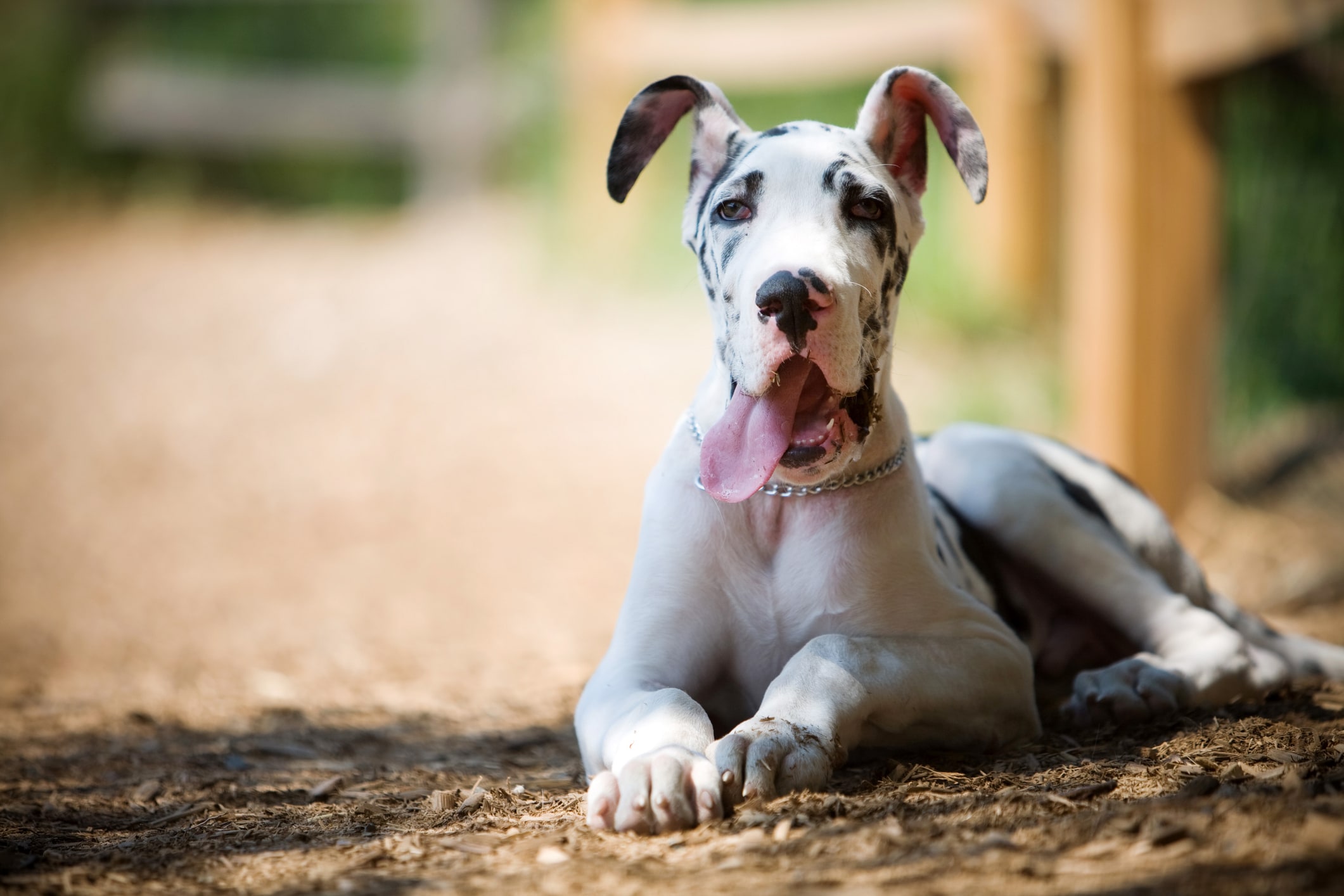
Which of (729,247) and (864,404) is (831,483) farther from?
(729,247)

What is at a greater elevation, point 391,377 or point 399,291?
point 399,291

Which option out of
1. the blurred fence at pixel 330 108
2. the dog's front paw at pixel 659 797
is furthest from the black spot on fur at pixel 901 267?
the blurred fence at pixel 330 108

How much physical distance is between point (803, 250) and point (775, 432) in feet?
1.47

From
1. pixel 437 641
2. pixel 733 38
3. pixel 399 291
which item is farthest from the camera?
pixel 399 291

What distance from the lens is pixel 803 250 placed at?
10.3 feet

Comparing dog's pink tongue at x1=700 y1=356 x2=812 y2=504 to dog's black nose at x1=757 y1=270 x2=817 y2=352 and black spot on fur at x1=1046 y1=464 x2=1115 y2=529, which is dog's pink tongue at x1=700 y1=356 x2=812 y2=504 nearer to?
dog's black nose at x1=757 y1=270 x2=817 y2=352

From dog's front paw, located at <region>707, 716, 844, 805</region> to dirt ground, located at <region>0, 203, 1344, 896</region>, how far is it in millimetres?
57

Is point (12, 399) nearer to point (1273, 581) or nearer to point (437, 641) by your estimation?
point (437, 641)

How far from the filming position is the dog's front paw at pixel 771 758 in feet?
9.19

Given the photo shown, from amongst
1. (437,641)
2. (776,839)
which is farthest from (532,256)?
(776,839)

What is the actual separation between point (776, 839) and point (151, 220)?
13242 millimetres

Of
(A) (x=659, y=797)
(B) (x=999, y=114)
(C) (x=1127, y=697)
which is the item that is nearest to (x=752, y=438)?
(A) (x=659, y=797)

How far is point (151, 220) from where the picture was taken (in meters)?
14.0

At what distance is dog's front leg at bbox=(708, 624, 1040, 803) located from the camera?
286 cm
